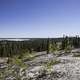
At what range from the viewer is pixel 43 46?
105 meters

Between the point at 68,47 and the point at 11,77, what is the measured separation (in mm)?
27221

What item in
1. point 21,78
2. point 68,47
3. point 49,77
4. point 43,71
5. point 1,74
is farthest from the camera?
point 68,47

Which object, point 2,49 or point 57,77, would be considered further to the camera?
point 2,49

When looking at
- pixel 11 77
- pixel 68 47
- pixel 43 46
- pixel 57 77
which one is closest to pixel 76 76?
pixel 57 77

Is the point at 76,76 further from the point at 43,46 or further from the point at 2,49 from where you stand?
the point at 43,46

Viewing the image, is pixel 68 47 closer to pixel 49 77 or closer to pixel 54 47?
pixel 54 47

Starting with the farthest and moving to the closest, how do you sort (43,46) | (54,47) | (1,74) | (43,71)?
(43,46) → (54,47) → (43,71) → (1,74)

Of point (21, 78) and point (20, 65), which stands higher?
point (20, 65)

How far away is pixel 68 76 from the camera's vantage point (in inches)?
580

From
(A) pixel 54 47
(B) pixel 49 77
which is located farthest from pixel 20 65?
(A) pixel 54 47

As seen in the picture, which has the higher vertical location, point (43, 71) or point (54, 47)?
point (54, 47)

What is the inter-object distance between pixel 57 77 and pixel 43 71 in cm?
233

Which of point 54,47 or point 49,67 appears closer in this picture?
point 49,67

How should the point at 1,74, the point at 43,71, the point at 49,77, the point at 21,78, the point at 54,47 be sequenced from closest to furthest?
the point at 1,74
the point at 21,78
the point at 49,77
the point at 43,71
the point at 54,47
